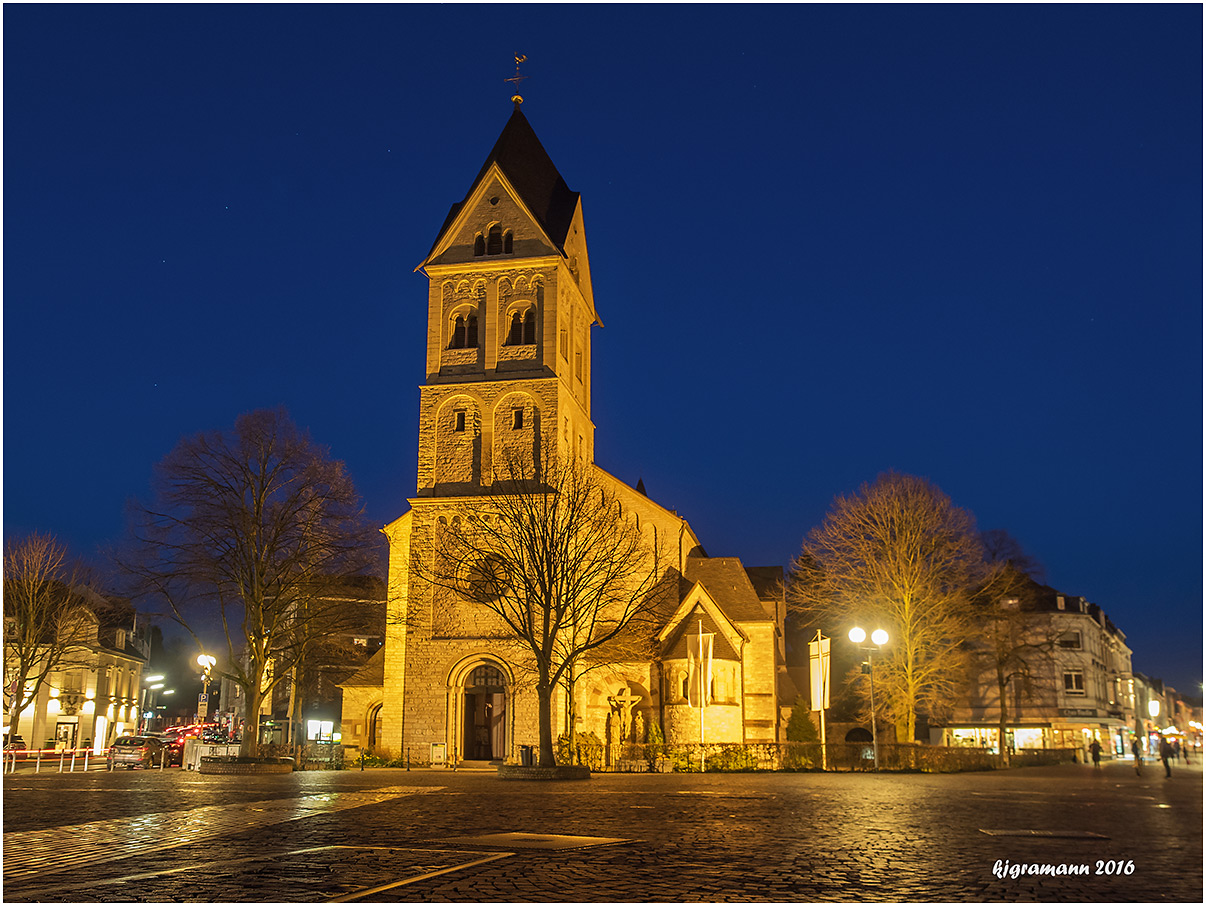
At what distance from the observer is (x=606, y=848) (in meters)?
A: 11.4

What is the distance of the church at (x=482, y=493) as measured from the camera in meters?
46.6

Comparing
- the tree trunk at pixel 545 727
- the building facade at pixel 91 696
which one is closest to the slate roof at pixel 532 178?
the tree trunk at pixel 545 727

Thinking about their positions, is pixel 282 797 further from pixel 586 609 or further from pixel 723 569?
pixel 723 569

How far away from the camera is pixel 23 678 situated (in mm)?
49094

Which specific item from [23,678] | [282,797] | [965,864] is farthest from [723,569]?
[965,864]

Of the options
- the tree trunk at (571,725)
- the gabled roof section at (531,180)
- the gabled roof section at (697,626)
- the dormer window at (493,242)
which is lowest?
the tree trunk at (571,725)

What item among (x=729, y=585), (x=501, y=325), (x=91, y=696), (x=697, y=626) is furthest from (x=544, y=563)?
(x=91, y=696)

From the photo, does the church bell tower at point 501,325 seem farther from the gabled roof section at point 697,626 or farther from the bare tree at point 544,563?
the gabled roof section at point 697,626

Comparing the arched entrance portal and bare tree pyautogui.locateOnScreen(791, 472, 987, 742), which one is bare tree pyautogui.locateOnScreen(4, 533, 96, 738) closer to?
the arched entrance portal

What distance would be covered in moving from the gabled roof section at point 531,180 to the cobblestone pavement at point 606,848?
3635 cm

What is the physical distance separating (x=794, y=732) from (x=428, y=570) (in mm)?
20234
